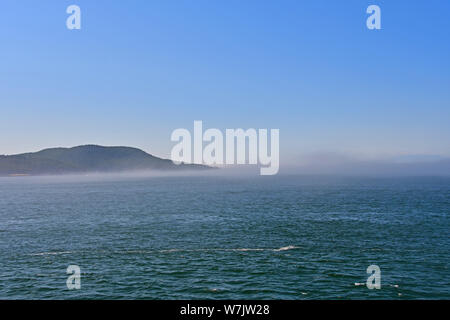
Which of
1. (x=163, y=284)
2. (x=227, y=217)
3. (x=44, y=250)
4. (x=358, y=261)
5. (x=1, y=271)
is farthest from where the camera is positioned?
(x=227, y=217)

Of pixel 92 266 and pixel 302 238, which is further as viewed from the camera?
pixel 302 238

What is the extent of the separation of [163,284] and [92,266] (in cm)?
1450

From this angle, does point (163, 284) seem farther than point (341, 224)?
No
